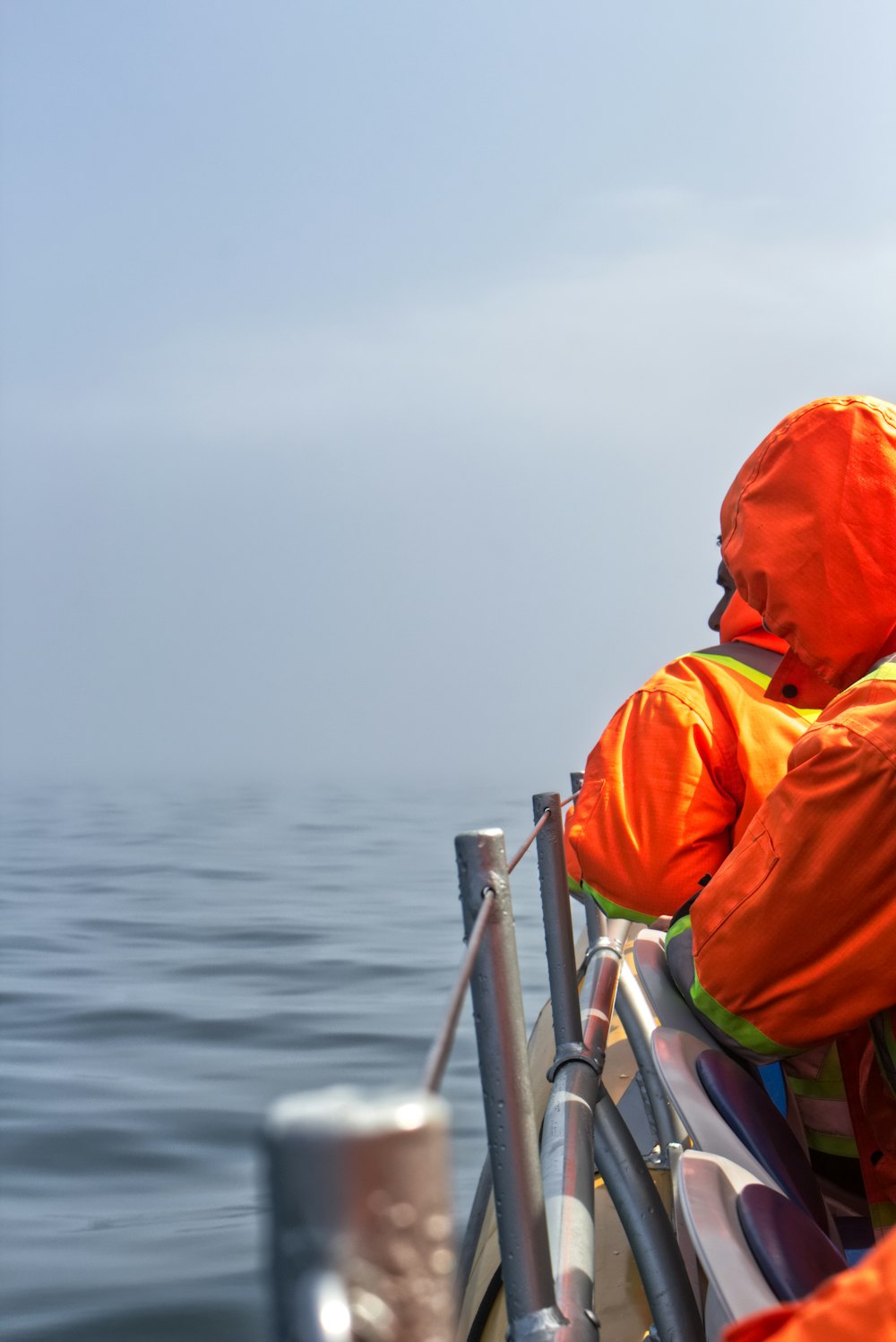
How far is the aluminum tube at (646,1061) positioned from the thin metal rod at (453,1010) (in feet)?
3.39

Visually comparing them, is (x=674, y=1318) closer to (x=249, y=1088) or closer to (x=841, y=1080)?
(x=841, y=1080)

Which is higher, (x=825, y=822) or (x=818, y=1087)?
(x=825, y=822)

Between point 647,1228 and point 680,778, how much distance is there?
0.53 m

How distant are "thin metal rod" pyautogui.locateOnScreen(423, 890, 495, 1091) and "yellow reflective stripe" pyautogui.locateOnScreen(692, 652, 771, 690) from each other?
905 millimetres

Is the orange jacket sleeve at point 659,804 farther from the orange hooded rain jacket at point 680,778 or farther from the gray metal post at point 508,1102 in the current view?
the gray metal post at point 508,1102

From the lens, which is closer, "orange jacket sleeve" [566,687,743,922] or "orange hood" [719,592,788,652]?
"orange jacket sleeve" [566,687,743,922]

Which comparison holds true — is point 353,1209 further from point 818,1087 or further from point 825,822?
point 818,1087

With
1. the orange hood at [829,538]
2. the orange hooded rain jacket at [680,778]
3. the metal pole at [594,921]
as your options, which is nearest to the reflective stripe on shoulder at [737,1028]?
the orange hood at [829,538]

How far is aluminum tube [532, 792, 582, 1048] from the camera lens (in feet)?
4.55

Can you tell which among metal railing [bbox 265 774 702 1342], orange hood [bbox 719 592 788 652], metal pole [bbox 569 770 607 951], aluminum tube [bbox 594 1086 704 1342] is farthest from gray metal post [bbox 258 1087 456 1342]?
metal pole [bbox 569 770 607 951]

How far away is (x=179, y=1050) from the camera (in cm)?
515

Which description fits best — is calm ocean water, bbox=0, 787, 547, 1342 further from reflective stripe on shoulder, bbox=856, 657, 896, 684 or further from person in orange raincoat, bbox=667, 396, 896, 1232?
reflective stripe on shoulder, bbox=856, 657, 896, 684

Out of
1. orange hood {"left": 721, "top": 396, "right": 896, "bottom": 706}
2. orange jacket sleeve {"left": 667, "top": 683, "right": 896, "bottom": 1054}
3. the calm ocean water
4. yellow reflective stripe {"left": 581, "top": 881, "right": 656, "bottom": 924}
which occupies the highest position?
orange hood {"left": 721, "top": 396, "right": 896, "bottom": 706}

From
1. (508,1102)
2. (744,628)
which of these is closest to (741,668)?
(744,628)
